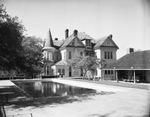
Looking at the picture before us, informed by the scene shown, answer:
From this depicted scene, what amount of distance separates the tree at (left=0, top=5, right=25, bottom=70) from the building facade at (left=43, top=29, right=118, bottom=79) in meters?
26.7

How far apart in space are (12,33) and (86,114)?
712 cm

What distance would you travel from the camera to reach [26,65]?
37.3 feet

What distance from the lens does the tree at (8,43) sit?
417 inches

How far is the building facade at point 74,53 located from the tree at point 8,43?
87.5 ft

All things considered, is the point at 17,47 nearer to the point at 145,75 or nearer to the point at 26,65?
the point at 26,65

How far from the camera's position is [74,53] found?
40.6 meters

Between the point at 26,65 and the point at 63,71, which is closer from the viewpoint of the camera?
the point at 26,65

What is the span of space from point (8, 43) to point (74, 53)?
30033mm

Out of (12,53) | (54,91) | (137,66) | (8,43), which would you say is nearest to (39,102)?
(12,53)

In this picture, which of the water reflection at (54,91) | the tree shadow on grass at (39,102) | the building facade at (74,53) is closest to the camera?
the tree shadow on grass at (39,102)

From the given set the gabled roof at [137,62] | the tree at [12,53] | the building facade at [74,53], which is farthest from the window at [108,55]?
the tree at [12,53]

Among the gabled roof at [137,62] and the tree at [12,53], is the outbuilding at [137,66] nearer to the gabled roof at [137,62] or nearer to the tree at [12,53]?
the gabled roof at [137,62]

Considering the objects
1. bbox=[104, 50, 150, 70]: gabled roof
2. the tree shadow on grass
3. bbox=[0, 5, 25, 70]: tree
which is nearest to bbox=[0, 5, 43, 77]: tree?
bbox=[0, 5, 25, 70]: tree

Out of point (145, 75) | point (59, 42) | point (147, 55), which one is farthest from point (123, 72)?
point (59, 42)
